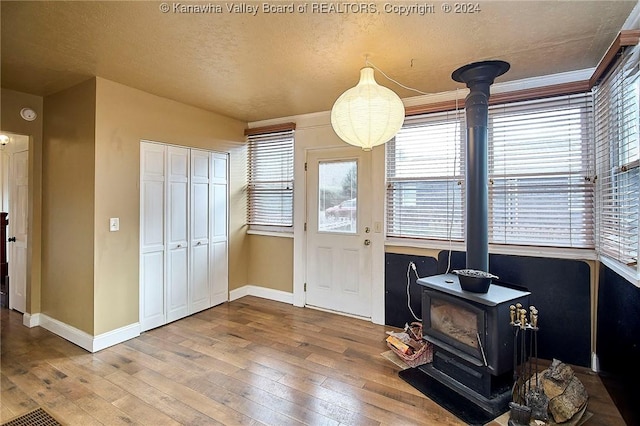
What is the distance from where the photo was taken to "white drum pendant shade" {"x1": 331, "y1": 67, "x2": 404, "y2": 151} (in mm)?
1944

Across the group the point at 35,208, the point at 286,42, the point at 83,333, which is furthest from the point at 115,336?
the point at 286,42

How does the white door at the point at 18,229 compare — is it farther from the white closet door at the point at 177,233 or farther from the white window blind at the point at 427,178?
the white window blind at the point at 427,178

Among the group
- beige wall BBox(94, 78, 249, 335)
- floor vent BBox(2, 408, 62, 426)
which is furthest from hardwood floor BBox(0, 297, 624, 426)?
beige wall BBox(94, 78, 249, 335)

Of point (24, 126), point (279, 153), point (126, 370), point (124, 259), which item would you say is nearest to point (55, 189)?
point (24, 126)

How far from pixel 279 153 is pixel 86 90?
2100 millimetres

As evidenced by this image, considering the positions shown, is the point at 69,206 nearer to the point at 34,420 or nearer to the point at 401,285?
the point at 34,420

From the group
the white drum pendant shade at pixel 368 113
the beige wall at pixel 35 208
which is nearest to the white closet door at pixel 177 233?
the beige wall at pixel 35 208

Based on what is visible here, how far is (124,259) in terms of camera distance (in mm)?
3016

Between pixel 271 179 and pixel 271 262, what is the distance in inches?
44.6

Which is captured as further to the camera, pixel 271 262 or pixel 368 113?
pixel 271 262

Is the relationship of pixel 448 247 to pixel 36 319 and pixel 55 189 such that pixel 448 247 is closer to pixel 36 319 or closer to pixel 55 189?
pixel 55 189

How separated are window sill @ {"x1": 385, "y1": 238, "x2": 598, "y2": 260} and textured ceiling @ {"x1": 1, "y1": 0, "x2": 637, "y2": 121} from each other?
4.88ft

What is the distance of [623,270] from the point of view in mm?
1965

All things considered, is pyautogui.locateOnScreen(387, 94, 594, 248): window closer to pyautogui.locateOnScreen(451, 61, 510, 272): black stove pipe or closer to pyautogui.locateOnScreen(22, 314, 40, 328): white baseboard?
pyautogui.locateOnScreen(451, 61, 510, 272): black stove pipe
